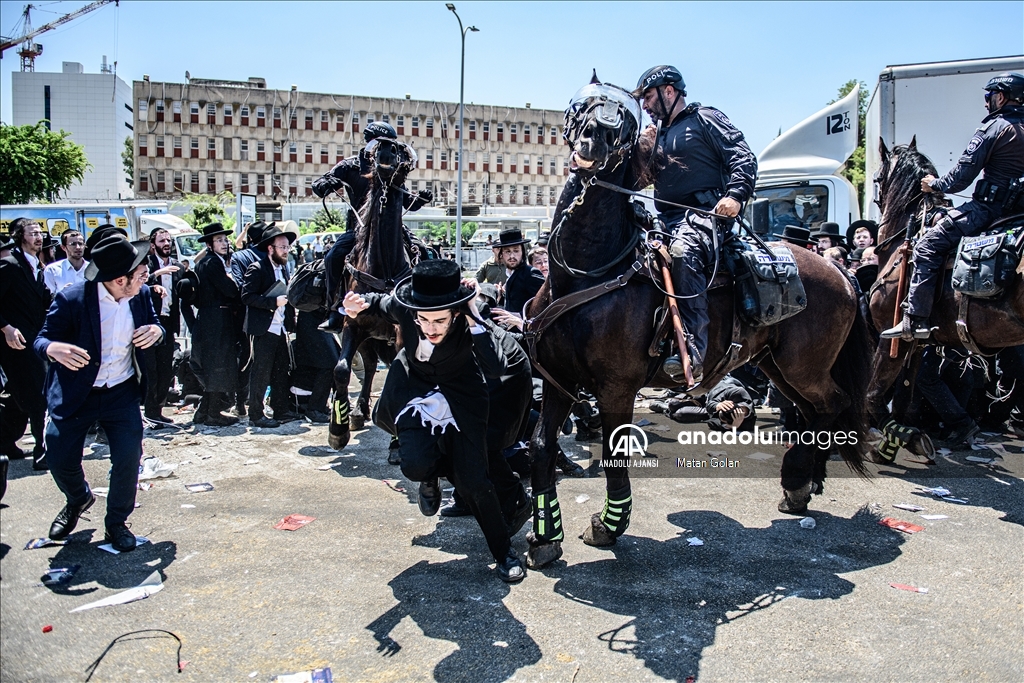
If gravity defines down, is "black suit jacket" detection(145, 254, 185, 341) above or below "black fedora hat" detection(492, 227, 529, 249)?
below

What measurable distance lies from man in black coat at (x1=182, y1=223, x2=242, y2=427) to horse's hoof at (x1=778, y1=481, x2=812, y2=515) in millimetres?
6233

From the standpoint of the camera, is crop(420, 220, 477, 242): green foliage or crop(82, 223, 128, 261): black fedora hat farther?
crop(420, 220, 477, 242): green foliage

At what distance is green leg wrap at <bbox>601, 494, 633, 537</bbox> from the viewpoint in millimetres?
4980

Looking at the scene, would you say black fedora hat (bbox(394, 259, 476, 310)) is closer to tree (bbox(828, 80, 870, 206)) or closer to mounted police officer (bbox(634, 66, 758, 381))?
mounted police officer (bbox(634, 66, 758, 381))

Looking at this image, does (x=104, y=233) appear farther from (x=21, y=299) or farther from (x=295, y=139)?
(x=295, y=139)

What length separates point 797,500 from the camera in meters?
5.82

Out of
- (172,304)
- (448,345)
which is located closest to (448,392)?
(448,345)

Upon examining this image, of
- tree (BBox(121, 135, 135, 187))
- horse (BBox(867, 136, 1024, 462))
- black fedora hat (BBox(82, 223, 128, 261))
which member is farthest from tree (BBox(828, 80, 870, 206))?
tree (BBox(121, 135, 135, 187))

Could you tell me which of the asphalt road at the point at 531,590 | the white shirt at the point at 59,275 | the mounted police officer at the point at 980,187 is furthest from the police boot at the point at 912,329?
the white shirt at the point at 59,275

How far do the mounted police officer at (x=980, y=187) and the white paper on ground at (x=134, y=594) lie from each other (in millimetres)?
6167

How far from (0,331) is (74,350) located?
8.65 ft

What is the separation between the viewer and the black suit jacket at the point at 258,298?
28.9 ft

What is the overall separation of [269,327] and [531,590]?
5.64 meters

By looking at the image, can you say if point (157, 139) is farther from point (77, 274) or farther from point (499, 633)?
point (499, 633)
